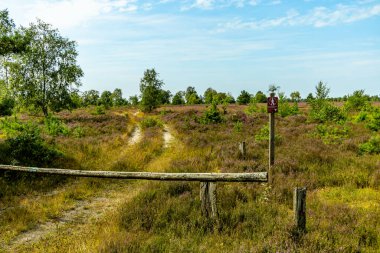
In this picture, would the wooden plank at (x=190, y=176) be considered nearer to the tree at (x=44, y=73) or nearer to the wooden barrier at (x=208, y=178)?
the wooden barrier at (x=208, y=178)

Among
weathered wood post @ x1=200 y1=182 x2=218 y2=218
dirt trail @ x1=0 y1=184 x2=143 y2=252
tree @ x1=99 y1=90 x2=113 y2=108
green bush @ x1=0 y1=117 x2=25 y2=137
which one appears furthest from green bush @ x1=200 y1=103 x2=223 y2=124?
tree @ x1=99 y1=90 x2=113 y2=108

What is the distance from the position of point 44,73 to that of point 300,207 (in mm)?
38051

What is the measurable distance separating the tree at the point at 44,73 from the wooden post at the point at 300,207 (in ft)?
121

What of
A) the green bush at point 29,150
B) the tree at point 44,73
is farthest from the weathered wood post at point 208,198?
the tree at point 44,73

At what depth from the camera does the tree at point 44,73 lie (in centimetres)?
3459

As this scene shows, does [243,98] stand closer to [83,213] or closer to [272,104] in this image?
[272,104]

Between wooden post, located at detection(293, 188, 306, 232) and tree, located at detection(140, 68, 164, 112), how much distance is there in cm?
4881

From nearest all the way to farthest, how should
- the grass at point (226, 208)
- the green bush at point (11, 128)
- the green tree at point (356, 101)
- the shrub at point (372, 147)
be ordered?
the grass at point (226, 208)
the green bush at point (11, 128)
the shrub at point (372, 147)
the green tree at point (356, 101)

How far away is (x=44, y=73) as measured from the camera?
3612 centimetres

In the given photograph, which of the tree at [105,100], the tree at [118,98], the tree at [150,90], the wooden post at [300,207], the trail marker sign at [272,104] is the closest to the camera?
the wooden post at [300,207]

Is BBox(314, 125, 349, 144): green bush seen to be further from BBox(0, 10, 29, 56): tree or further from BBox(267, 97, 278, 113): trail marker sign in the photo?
BBox(0, 10, 29, 56): tree

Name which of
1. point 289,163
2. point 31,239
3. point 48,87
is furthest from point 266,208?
point 48,87

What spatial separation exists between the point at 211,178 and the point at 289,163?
5.76m

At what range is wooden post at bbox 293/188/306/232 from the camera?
5305 millimetres
